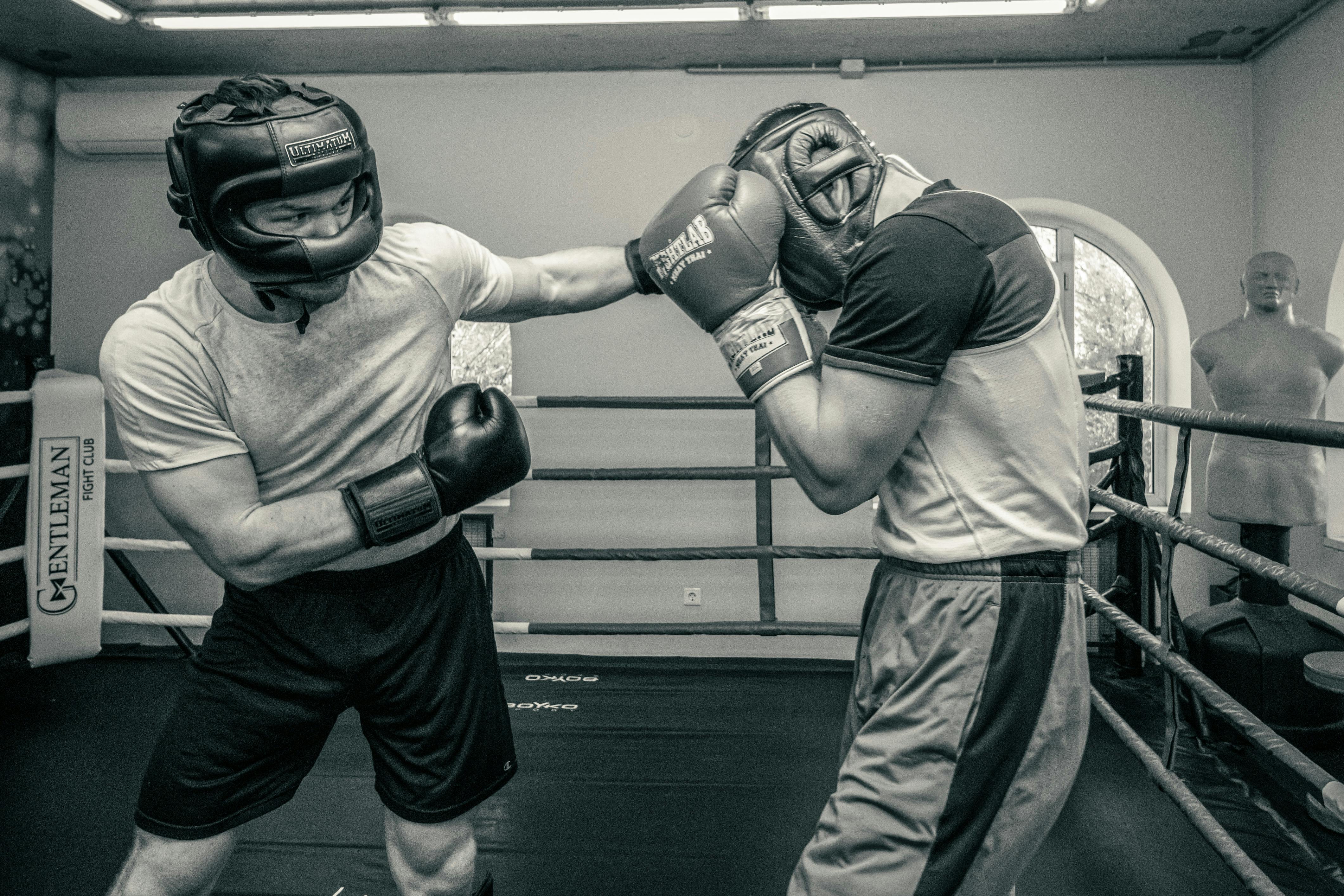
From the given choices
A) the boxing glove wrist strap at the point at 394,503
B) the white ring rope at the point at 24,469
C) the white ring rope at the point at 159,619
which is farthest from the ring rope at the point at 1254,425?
the white ring rope at the point at 24,469

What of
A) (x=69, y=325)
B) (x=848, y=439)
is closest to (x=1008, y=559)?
(x=848, y=439)

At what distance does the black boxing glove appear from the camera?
115 centimetres

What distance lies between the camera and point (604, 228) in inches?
149

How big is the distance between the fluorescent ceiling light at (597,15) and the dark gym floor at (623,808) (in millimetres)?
2265

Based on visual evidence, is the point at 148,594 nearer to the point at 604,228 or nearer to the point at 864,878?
the point at 604,228

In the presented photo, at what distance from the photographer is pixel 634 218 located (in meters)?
3.76

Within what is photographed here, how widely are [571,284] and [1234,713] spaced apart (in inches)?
45.6

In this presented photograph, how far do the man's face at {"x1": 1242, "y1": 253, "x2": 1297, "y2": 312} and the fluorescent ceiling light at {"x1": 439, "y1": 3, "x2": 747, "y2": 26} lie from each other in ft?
6.14

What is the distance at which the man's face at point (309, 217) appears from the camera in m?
1.06

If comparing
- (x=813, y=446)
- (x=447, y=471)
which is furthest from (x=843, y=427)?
(x=447, y=471)

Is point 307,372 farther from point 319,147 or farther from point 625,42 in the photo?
point 625,42

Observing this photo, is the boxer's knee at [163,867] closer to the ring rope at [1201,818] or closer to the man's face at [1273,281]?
the ring rope at [1201,818]

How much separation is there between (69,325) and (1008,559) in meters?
4.22

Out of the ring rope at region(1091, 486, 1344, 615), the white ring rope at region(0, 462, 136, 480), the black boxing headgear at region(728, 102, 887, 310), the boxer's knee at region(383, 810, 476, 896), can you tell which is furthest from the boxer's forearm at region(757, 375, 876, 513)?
the white ring rope at region(0, 462, 136, 480)
